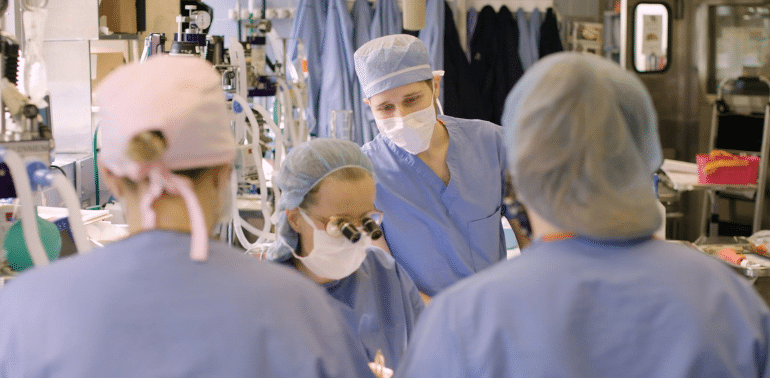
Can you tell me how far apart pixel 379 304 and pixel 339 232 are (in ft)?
0.80

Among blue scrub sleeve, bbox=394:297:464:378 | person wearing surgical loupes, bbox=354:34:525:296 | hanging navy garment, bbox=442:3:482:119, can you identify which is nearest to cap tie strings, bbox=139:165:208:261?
blue scrub sleeve, bbox=394:297:464:378

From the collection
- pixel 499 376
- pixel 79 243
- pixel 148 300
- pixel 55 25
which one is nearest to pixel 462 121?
pixel 79 243

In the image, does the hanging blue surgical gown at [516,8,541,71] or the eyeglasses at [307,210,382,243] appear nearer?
the eyeglasses at [307,210,382,243]

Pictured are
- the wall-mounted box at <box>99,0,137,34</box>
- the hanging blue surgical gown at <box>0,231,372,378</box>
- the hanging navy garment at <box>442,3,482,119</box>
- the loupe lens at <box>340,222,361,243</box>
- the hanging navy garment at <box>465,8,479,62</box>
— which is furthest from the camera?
the hanging navy garment at <box>465,8,479,62</box>

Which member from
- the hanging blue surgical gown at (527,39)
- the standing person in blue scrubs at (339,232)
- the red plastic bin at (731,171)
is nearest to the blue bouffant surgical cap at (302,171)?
the standing person in blue scrubs at (339,232)

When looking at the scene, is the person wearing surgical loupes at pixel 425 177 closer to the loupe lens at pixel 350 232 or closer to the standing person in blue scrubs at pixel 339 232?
the standing person in blue scrubs at pixel 339 232

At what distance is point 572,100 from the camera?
0.89 meters

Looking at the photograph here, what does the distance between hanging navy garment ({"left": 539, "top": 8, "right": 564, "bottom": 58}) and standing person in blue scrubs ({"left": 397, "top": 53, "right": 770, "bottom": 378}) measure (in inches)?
177

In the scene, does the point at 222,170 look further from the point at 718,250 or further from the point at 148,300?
the point at 718,250

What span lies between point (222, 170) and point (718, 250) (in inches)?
100

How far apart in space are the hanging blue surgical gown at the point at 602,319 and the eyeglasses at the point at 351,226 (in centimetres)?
51

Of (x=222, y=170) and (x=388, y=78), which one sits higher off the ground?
(x=388, y=78)

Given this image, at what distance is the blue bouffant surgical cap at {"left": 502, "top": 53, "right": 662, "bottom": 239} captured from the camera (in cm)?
89

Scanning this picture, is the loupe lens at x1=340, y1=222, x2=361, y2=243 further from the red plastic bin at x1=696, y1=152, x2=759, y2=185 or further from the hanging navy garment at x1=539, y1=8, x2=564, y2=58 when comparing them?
the hanging navy garment at x1=539, y1=8, x2=564, y2=58
